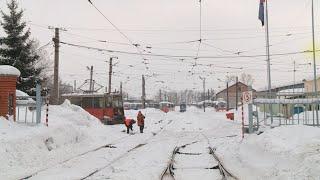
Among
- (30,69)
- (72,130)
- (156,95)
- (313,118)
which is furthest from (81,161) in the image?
(156,95)

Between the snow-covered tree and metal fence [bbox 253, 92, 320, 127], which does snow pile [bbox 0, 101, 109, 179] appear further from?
the snow-covered tree

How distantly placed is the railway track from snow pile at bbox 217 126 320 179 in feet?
1.29

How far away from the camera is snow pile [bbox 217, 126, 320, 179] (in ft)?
36.7

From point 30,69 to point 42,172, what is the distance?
85.8 feet

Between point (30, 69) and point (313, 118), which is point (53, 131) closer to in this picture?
point (313, 118)

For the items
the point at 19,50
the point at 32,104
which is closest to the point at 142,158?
the point at 32,104

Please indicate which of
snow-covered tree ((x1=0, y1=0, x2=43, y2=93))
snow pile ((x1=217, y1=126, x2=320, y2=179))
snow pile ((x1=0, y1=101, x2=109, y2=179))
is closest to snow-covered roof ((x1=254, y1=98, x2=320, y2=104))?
snow pile ((x1=217, y1=126, x2=320, y2=179))

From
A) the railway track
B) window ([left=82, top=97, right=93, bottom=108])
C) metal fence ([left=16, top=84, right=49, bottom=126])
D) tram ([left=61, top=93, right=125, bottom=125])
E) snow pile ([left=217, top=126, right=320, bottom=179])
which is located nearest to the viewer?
snow pile ([left=217, top=126, right=320, bottom=179])

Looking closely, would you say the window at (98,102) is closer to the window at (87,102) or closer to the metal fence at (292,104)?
the window at (87,102)

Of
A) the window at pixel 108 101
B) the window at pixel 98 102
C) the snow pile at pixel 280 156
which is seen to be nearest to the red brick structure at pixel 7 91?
the snow pile at pixel 280 156

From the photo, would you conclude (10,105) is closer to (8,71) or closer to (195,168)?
(8,71)

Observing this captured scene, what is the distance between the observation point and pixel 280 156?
13555mm

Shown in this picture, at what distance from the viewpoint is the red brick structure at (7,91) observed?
21109mm

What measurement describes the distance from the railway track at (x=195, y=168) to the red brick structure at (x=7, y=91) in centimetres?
729
